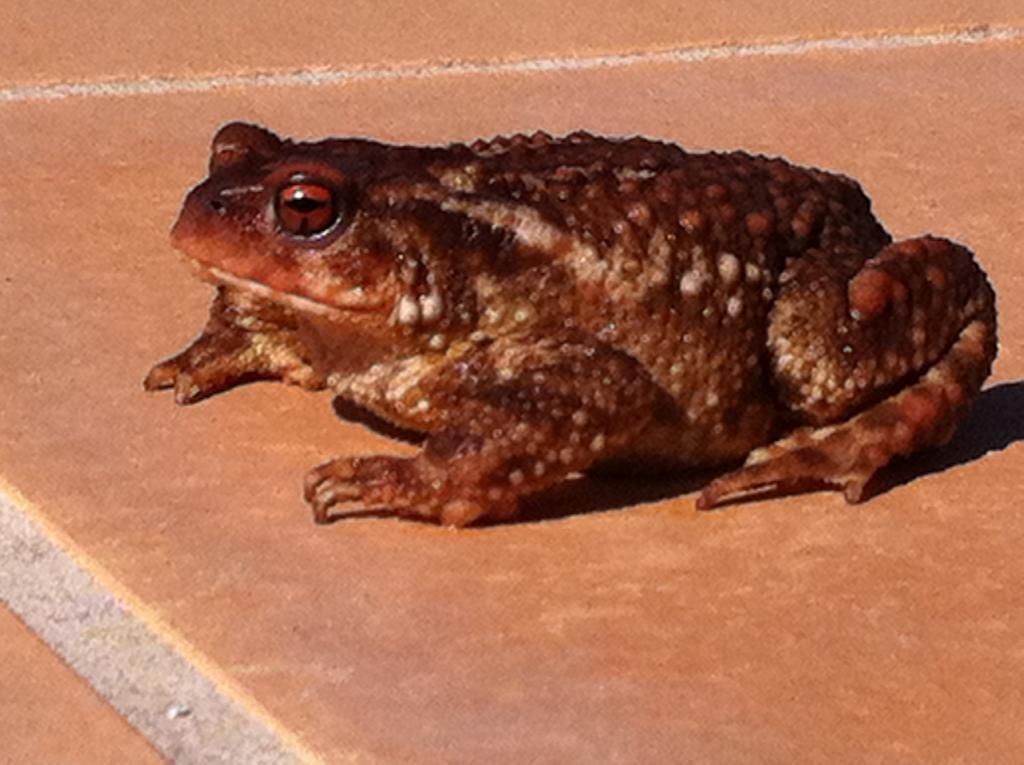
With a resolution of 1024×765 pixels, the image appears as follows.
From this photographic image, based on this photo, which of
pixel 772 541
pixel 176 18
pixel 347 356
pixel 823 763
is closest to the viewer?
pixel 823 763

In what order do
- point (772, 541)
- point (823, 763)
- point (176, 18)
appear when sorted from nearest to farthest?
point (823, 763) → point (772, 541) → point (176, 18)

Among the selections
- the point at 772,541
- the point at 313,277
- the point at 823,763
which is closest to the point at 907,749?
the point at 823,763

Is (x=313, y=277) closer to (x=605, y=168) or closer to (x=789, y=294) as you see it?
(x=605, y=168)

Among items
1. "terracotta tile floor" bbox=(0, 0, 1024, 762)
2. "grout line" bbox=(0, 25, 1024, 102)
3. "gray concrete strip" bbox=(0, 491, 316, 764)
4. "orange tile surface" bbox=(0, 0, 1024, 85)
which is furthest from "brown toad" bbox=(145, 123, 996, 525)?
"orange tile surface" bbox=(0, 0, 1024, 85)

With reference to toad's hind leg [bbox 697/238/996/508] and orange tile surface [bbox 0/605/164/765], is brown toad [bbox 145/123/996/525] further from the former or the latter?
orange tile surface [bbox 0/605/164/765]

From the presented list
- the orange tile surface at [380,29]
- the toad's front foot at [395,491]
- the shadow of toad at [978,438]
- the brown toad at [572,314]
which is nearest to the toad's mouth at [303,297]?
the brown toad at [572,314]

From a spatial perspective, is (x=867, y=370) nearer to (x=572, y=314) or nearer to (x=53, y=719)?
(x=572, y=314)

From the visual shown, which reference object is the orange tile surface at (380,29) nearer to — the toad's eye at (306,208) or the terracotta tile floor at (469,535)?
the terracotta tile floor at (469,535)
